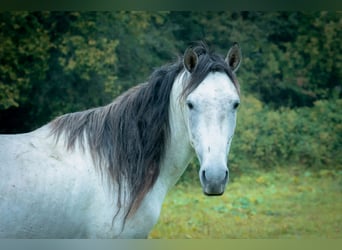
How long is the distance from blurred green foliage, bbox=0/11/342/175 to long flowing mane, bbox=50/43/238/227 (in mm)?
1838

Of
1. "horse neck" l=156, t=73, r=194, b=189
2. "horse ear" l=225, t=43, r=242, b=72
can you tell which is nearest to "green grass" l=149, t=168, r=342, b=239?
"horse neck" l=156, t=73, r=194, b=189

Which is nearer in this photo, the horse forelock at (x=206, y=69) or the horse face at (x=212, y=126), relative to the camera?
the horse face at (x=212, y=126)

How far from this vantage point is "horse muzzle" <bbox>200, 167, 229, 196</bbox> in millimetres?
2033

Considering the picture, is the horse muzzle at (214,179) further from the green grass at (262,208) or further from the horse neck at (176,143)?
the green grass at (262,208)

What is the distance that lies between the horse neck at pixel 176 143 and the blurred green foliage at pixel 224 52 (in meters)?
1.89

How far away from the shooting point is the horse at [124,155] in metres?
2.06

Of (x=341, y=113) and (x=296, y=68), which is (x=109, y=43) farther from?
(x=341, y=113)

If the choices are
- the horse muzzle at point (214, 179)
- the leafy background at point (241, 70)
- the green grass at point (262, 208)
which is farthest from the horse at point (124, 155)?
the leafy background at point (241, 70)

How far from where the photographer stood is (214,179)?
2.03 m

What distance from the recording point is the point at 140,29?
4.32m

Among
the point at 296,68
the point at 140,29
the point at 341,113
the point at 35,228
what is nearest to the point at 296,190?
the point at 341,113

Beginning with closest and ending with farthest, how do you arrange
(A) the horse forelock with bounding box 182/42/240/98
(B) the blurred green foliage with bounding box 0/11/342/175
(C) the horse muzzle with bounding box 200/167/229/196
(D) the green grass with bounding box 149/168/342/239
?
(C) the horse muzzle with bounding box 200/167/229/196
(A) the horse forelock with bounding box 182/42/240/98
(D) the green grass with bounding box 149/168/342/239
(B) the blurred green foliage with bounding box 0/11/342/175

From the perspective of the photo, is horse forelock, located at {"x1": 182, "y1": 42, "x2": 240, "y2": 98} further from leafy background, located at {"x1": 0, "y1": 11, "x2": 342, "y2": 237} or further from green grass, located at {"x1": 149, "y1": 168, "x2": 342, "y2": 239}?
leafy background, located at {"x1": 0, "y1": 11, "x2": 342, "y2": 237}

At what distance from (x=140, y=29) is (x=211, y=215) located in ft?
5.59
